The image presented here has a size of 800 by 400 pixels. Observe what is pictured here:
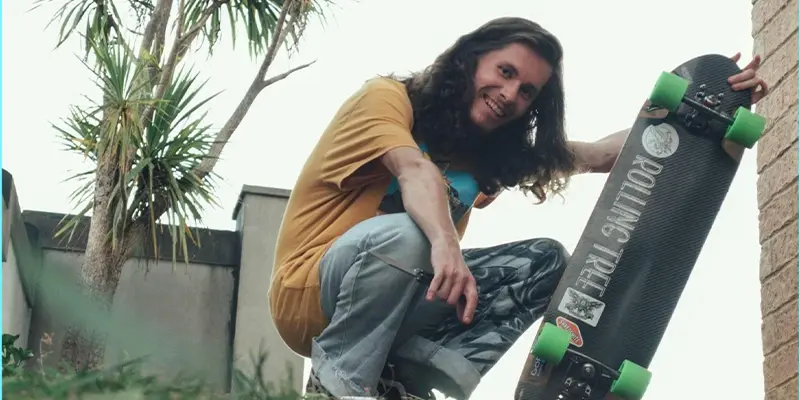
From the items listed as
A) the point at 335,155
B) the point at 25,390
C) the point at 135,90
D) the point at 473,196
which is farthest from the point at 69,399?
the point at 135,90

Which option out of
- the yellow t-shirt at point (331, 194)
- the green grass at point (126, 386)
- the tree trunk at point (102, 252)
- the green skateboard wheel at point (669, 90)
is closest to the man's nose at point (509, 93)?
the yellow t-shirt at point (331, 194)

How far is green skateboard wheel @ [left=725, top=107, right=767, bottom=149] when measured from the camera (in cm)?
303

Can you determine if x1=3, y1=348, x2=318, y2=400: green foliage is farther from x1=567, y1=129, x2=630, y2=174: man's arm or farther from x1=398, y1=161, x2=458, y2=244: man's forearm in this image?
x1=567, y1=129, x2=630, y2=174: man's arm

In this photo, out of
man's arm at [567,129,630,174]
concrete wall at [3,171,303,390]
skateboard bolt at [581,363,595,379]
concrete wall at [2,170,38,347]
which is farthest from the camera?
concrete wall at [3,171,303,390]

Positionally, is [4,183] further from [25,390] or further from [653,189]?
[25,390]

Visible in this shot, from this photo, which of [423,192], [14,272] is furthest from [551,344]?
[14,272]

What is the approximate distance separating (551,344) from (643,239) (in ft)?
1.24

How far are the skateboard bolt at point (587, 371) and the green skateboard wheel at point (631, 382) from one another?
0.19ft

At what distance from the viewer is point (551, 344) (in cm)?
278

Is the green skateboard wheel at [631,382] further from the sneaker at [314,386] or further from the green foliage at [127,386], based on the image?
the green foliage at [127,386]

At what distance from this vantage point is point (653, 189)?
3.00 m

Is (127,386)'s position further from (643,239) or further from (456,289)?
(643,239)

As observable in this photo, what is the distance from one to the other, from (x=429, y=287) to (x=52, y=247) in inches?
168

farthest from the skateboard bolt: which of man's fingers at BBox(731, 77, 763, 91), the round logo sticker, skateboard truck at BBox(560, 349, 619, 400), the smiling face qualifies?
man's fingers at BBox(731, 77, 763, 91)
